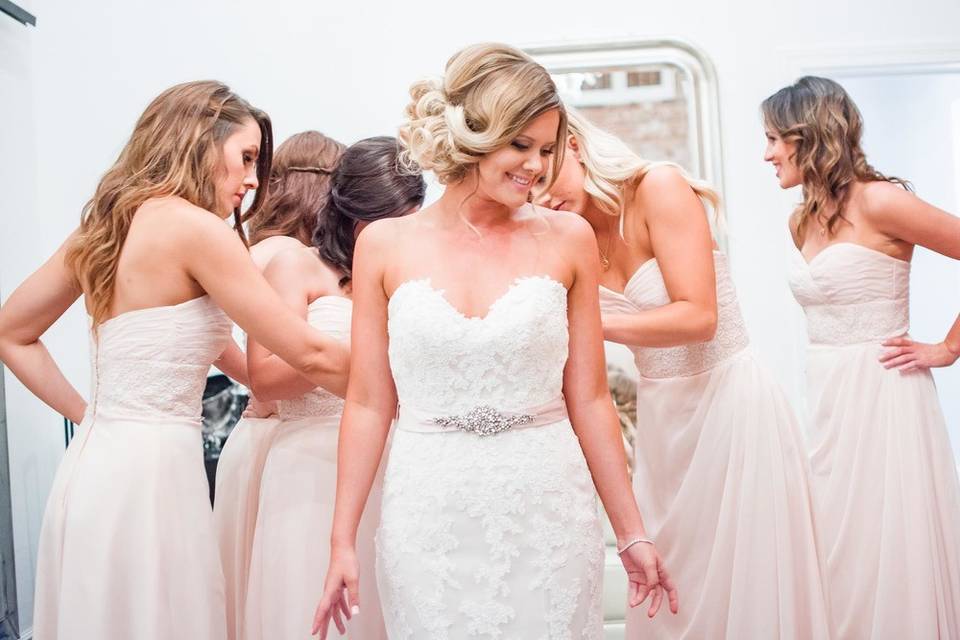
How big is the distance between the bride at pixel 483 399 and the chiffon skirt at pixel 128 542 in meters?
0.48

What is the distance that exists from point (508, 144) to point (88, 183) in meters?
4.26

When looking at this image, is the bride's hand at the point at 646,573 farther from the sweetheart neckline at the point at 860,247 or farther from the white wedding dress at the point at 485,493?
the sweetheart neckline at the point at 860,247

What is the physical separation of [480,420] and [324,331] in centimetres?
85

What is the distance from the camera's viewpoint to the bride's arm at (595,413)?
2.32 metres

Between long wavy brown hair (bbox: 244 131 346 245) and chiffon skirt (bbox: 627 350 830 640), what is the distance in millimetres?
1195

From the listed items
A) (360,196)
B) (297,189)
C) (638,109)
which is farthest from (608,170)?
(638,109)

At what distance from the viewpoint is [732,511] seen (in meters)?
3.09

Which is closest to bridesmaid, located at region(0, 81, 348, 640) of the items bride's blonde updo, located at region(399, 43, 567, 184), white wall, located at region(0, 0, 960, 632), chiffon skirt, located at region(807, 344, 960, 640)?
bride's blonde updo, located at region(399, 43, 567, 184)

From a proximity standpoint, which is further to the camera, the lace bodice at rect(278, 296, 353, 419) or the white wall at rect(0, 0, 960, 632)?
the white wall at rect(0, 0, 960, 632)

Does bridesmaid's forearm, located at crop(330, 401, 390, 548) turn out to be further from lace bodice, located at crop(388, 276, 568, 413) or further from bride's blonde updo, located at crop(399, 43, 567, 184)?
bride's blonde updo, located at crop(399, 43, 567, 184)

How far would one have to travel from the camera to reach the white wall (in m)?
5.75

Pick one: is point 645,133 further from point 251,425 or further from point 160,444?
point 160,444

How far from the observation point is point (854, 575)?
3734 millimetres

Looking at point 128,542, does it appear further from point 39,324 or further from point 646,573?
point 646,573
